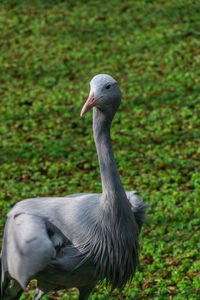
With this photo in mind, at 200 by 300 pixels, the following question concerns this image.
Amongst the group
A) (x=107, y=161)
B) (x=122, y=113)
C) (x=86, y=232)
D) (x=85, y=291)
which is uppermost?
(x=107, y=161)

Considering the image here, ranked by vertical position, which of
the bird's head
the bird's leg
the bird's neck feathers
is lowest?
the bird's leg

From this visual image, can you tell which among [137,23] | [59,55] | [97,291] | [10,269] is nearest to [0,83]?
[59,55]

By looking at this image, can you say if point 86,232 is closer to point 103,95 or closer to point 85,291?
point 85,291

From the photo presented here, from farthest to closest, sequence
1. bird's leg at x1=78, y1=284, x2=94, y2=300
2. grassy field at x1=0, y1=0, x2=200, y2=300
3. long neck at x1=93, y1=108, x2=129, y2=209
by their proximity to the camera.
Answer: grassy field at x1=0, y1=0, x2=200, y2=300
bird's leg at x1=78, y1=284, x2=94, y2=300
long neck at x1=93, y1=108, x2=129, y2=209

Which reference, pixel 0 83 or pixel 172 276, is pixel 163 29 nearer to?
pixel 0 83

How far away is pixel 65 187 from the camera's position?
22.1ft

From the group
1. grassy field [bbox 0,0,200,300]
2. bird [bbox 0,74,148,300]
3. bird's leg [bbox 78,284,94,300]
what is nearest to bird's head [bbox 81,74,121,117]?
bird [bbox 0,74,148,300]

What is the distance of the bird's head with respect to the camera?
3609 mm

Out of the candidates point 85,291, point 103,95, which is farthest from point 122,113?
point 103,95

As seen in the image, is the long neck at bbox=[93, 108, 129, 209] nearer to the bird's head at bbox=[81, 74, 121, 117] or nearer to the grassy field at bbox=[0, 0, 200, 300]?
the bird's head at bbox=[81, 74, 121, 117]

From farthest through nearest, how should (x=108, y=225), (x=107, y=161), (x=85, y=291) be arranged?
(x=85, y=291)
(x=108, y=225)
(x=107, y=161)

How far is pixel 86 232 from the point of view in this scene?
12.8 feet

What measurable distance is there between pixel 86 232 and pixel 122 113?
181 inches

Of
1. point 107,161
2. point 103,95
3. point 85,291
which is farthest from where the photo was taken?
point 85,291
